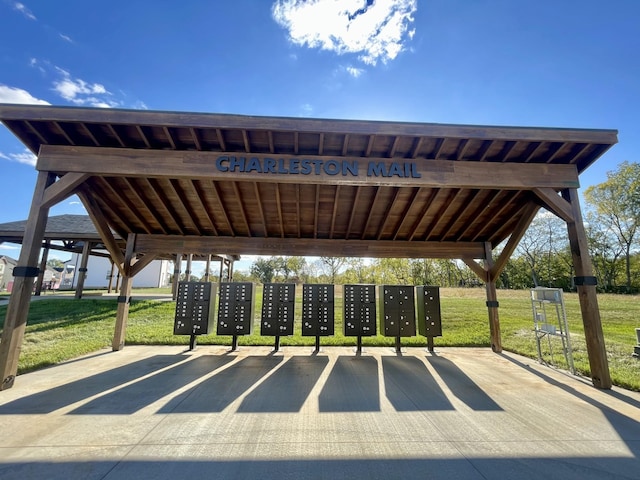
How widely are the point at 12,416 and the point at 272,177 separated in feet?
13.7

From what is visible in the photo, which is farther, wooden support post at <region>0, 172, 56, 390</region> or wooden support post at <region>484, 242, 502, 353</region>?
wooden support post at <region>484, 242, 502, 353</region>

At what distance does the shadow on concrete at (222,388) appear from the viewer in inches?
132

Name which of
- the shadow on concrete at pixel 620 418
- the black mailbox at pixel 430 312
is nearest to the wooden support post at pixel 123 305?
the black mailbox at pixel 430 312

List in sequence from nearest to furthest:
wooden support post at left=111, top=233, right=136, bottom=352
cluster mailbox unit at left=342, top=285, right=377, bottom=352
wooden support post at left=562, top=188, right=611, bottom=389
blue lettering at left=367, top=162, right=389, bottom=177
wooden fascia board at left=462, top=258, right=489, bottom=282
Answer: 1. wooden support post at left=562, top=188, right=611, bottom=389
2. blue lettering at left=367, top=162, right=389, bottom=177
3. wooden support post at left=111, top=233, right=136, bottom=352
4. cluster mailbox unit at left=342, top=285, right=377, bottom=352
5. wooden fascia board at left=462, top=258, right=489, bottom=282

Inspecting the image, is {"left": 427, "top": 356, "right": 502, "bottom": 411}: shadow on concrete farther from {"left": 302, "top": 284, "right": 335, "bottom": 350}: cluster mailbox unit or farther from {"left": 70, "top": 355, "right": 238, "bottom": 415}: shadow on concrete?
{"left": 70, "top": 355, "right": 238, "bottom": 415}: shadow on concrete

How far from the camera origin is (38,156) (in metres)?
4.38

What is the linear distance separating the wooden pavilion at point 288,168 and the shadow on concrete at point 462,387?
76.1 inches

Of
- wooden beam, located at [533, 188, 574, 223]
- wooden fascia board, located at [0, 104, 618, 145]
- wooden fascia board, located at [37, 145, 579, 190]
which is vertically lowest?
wooden beam, located at [533, 188, 574, 223]

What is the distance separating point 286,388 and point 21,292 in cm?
404

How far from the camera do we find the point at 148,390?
388cm

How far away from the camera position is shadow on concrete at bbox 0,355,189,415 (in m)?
3.27

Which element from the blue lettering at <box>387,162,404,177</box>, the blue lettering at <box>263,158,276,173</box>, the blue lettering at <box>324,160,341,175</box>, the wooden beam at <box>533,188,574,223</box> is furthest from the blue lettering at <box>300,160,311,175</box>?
the wooden beam at <box>533,188,574,223</box>

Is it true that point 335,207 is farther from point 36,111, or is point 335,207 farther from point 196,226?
point 36,111

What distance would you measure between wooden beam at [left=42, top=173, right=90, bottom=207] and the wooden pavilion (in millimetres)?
16
